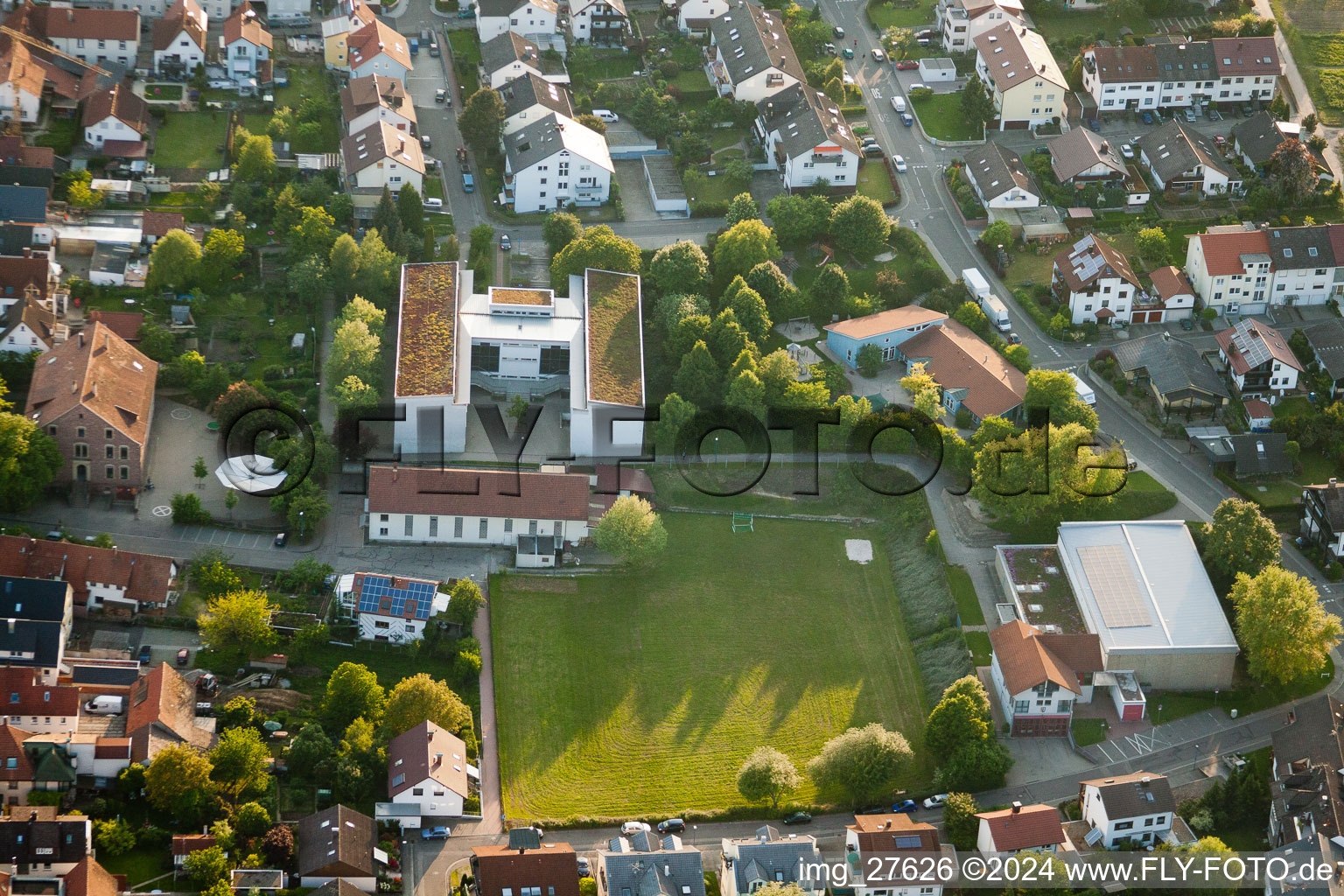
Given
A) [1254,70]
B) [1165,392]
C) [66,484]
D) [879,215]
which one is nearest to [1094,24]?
[1254,70]

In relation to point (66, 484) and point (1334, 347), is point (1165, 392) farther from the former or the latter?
point (66, 484)

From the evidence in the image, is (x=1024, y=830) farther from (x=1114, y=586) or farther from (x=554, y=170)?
(x=554, y=170)

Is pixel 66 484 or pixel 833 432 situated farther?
pixel 833 432

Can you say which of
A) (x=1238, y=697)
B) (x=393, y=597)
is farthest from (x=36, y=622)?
(x=1238, y=697)

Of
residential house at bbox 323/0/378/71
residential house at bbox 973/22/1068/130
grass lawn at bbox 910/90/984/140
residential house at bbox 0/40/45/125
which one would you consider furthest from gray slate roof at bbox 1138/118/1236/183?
residential house at bbox 0/40/45/125

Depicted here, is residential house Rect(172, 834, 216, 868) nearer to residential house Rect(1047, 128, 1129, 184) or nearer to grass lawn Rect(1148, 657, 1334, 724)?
grass lawn Rect(1148, 657, 1334, 724)

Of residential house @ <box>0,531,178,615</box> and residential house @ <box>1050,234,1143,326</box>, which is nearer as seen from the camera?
residential house @ <box>0,531,178,615</box>
